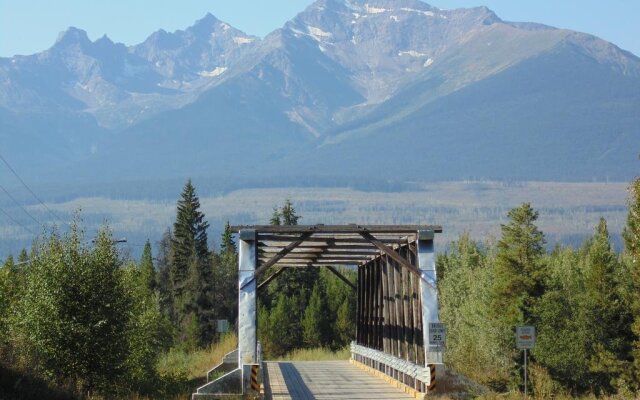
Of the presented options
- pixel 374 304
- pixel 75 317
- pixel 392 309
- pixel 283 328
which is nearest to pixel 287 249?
pixel 75 317

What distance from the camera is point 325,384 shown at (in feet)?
106

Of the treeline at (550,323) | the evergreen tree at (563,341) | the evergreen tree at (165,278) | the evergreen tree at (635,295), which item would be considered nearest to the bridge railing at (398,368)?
the treeline at (550,323)

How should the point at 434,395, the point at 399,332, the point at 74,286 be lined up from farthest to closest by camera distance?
the point at 399,332, the point at 74,286, the point at 434,395

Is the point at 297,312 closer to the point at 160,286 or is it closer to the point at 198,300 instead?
the point at 198,300

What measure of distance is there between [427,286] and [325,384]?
6317 mm

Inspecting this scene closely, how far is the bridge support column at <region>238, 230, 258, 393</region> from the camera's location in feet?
87.9

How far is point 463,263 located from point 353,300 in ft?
32.8

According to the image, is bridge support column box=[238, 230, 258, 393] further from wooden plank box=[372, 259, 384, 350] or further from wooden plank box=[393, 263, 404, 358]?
wooden plank box=[372, 259, 384, 350]

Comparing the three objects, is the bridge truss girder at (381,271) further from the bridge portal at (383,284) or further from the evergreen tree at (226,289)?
the evergreen tree at (226,289)

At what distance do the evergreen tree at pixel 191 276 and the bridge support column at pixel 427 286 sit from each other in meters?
43.0

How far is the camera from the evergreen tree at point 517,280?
47656 mm

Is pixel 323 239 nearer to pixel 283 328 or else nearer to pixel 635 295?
pixel 635 295

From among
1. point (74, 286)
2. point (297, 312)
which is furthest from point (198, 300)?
point (74, 286)

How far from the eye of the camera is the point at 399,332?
33.4 metres
